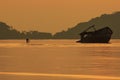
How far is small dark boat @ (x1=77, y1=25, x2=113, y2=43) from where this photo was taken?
414 ft

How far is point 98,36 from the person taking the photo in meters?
128

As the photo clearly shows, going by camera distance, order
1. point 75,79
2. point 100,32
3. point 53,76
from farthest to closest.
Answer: point 100,32
point 53,76
point 75,79

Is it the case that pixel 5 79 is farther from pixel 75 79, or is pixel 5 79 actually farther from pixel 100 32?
pixel 100 32

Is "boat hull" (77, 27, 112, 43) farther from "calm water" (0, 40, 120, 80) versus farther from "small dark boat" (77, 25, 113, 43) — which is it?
"calm water" (0, 40, 120, 80)

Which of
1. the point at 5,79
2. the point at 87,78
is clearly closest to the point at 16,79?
the point at 5,79

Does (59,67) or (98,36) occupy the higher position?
(98,36)

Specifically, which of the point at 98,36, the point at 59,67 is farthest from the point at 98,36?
the point at 59,67

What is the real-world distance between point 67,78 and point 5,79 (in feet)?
9.25

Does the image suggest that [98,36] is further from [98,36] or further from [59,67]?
[59,67]

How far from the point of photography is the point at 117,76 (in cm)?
2206

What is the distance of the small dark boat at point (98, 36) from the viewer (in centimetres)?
12605

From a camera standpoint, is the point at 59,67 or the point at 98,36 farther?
the point at 98,36

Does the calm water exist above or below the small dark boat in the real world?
below

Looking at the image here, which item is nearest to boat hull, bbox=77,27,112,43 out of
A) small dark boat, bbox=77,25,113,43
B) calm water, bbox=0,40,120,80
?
small dark boat, bbox=77,25,113,43
